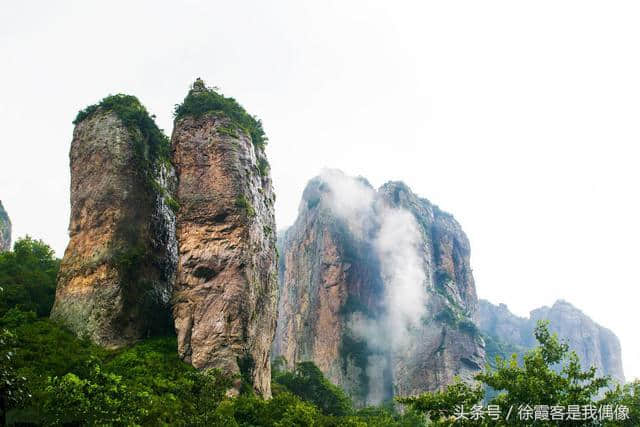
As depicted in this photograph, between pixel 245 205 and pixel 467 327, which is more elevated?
pixel 245 205

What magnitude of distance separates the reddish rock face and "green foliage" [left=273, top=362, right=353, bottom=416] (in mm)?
12057

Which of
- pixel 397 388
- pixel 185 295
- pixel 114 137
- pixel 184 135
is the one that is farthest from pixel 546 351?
pixel 397 388

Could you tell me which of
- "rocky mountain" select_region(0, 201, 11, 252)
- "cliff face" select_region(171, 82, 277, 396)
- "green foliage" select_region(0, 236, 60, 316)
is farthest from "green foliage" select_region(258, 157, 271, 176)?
"rocky mountain" select_region(0, 201, 11, 252)

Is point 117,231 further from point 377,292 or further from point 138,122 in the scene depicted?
point 377,292

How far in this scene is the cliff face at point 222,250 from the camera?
33156mm

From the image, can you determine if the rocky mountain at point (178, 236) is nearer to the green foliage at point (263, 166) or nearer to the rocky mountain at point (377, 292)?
the green foliage at point (263, 166)

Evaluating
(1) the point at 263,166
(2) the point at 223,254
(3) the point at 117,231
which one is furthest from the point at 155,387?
(1) the point at 263,166

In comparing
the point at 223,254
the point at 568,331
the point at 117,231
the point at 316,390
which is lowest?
the point at 316,390

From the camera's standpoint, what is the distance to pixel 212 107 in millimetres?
42125

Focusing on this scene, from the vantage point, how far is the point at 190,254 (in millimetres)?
36188

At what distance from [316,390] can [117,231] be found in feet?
78.0

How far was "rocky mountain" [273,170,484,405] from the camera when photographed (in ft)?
237

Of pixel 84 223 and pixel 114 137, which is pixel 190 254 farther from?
pixel 114 137

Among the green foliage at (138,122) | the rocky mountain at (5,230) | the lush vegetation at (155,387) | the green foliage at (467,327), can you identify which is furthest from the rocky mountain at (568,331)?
the lush vegetation at (155,387)
